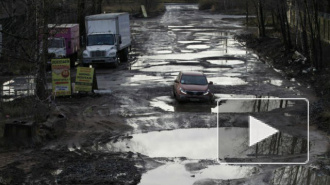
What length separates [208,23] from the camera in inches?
2985

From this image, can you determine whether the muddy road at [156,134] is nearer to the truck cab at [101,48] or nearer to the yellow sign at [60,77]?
the yellow sign at [60,77]

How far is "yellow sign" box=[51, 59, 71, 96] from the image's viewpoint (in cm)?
2619

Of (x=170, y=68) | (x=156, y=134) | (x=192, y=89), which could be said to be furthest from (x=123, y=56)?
(x=156, y=134)

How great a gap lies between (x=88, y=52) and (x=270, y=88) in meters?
14.7

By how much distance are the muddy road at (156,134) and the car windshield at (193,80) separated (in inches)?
49.7

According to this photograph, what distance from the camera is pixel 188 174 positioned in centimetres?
1500

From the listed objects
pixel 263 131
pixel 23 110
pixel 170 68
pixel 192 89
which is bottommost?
pixel 170 68

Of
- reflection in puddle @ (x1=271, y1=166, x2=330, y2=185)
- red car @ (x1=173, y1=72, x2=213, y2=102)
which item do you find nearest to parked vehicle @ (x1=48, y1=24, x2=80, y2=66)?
red car @ (x1=173, y1=72, x2=213, y2=102)

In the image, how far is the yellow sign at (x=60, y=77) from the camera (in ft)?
85.9

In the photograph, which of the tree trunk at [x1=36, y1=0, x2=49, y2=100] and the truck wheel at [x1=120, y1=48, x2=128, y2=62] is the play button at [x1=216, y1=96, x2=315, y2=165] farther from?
the truck wheel at [x1=120, y1=48, x2=128, y2=62]

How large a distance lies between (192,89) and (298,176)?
11575 millimetres

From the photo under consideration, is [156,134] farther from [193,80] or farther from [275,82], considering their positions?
[275,82]

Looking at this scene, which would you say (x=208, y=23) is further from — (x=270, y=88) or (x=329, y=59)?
(x=270, y=88)

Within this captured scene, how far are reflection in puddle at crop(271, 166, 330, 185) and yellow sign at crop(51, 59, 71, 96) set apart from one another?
564 inches
